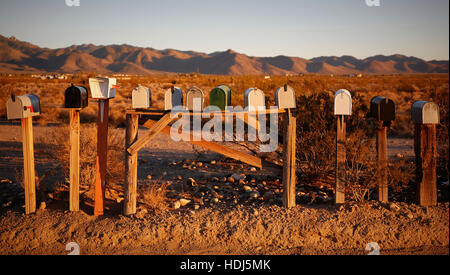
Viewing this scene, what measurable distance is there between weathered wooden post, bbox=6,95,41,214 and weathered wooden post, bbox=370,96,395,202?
411 centimetres

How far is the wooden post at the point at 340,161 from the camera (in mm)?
4316

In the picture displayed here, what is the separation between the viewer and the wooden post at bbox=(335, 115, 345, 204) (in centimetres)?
432

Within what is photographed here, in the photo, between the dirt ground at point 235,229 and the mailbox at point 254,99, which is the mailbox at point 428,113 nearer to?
the dirt ground at point 235,229

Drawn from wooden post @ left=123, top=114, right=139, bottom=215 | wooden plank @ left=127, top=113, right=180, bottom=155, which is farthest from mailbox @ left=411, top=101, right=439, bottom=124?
wooden post @ left=123, top=114, right=139, bottom=215

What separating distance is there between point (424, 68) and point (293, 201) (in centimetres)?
11777

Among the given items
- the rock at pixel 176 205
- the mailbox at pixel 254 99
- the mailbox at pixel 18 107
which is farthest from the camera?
the rock at pixel 176 205

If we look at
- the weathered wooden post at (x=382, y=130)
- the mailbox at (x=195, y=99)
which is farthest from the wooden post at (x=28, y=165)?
the weathered wooden post at (x=382, y=130)

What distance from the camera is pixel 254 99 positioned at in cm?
419

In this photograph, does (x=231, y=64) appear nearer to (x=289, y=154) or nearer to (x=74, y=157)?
(x=289, y=154)

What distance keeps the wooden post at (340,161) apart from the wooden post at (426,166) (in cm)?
96

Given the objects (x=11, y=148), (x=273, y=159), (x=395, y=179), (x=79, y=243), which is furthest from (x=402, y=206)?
(x=11, y=148)

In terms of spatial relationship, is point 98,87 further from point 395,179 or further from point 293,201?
point 395,179

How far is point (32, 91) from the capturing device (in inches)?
792

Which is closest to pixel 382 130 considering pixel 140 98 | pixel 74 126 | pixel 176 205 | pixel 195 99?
pixel 195 99
